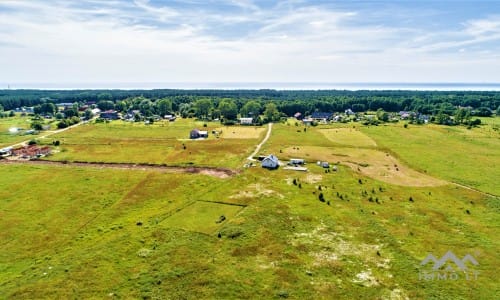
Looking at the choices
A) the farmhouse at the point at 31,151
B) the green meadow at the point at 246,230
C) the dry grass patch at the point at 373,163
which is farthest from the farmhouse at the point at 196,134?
the farmhouse at the point at 31,151

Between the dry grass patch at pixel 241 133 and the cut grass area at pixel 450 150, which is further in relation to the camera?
the dry grass patch at pixel 241 133

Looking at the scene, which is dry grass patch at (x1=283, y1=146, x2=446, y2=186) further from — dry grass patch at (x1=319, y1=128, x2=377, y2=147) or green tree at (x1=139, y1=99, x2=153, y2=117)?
green tree at (x1=139, y1=99, x2=153, y2=117)

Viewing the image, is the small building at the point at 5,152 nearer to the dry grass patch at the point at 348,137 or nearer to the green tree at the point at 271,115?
A: the dry grass patch at the point at 348,137

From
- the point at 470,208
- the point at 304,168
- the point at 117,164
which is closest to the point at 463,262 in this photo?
the point at 470,208

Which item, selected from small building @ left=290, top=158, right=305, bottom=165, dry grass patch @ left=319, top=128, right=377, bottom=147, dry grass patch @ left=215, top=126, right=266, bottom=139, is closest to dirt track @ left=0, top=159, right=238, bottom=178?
small building @ left=290, top=158, right=305, bottom=165

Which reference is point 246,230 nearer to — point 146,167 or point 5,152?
point 146,167

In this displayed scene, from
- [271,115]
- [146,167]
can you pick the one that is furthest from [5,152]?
[271,115]
